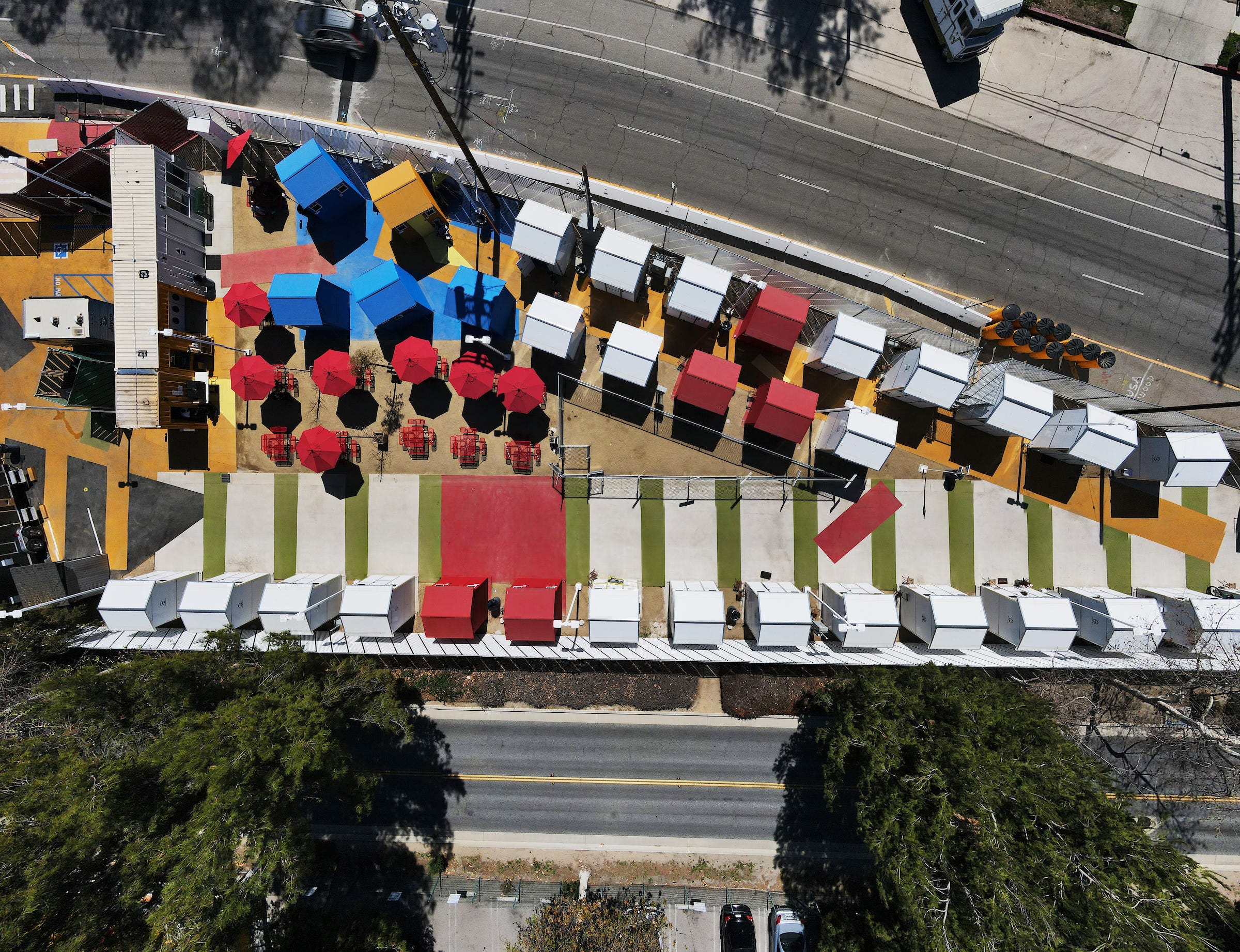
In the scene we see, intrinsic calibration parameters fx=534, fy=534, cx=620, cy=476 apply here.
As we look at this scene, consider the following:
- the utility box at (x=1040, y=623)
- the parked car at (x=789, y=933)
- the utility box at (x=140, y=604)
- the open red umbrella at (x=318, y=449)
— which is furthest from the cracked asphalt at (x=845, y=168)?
the parked car at (x=789, y=933)

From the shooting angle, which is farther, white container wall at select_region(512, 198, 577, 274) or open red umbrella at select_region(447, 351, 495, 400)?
open red umbrella at select_region(447, 351, 495, 400)

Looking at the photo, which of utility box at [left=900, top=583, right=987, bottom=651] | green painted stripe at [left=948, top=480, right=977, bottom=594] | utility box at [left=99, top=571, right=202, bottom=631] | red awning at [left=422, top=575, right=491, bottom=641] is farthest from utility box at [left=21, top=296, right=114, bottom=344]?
green painted stripe at [left=948, top=480, right=977, bottom=594]

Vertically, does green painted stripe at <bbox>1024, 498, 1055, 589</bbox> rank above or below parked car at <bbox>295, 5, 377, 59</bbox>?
below

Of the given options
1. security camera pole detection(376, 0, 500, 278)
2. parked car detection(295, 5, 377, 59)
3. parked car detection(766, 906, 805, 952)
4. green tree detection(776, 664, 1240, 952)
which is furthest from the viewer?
parked car detection(766, 906, 805, 952)

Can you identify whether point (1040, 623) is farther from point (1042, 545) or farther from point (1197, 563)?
point (1197, 563)

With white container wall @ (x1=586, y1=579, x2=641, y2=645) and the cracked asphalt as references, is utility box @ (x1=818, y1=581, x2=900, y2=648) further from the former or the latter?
the cracked asphalt

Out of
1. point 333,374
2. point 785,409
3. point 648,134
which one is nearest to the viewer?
point 785,409

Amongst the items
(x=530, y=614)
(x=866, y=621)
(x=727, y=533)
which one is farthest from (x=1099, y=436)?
(x=530, y=614)
